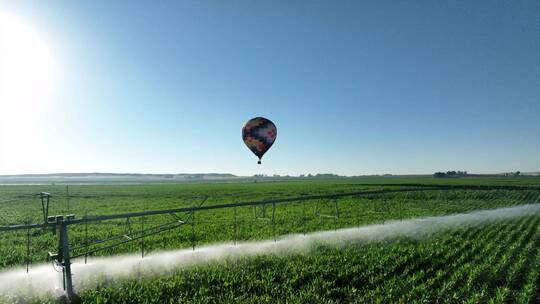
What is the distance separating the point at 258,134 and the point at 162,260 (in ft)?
45.0

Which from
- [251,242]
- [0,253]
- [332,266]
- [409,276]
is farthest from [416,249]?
[0,253]

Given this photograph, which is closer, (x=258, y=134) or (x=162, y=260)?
(x=162, y=260)

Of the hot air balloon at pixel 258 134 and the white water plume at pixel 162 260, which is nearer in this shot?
the white water plume at pixel 162 260

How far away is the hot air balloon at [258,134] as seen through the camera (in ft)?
78.5

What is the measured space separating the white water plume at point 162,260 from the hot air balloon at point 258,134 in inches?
372

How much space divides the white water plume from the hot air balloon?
9447mm

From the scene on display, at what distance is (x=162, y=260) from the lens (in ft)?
38.6

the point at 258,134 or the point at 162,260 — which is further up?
the point at 258,134

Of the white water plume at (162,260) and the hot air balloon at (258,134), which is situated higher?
the hot air balloon at (258,134)

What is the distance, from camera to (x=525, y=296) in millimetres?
8062

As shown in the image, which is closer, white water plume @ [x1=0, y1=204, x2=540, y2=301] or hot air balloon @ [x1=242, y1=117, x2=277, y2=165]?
white water plume @ [x1=0, y1=204, x2=540, y2=301]

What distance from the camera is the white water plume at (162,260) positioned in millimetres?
8898

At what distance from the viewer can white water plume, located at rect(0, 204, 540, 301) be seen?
29.2ft

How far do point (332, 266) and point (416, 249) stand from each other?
4.43 m
